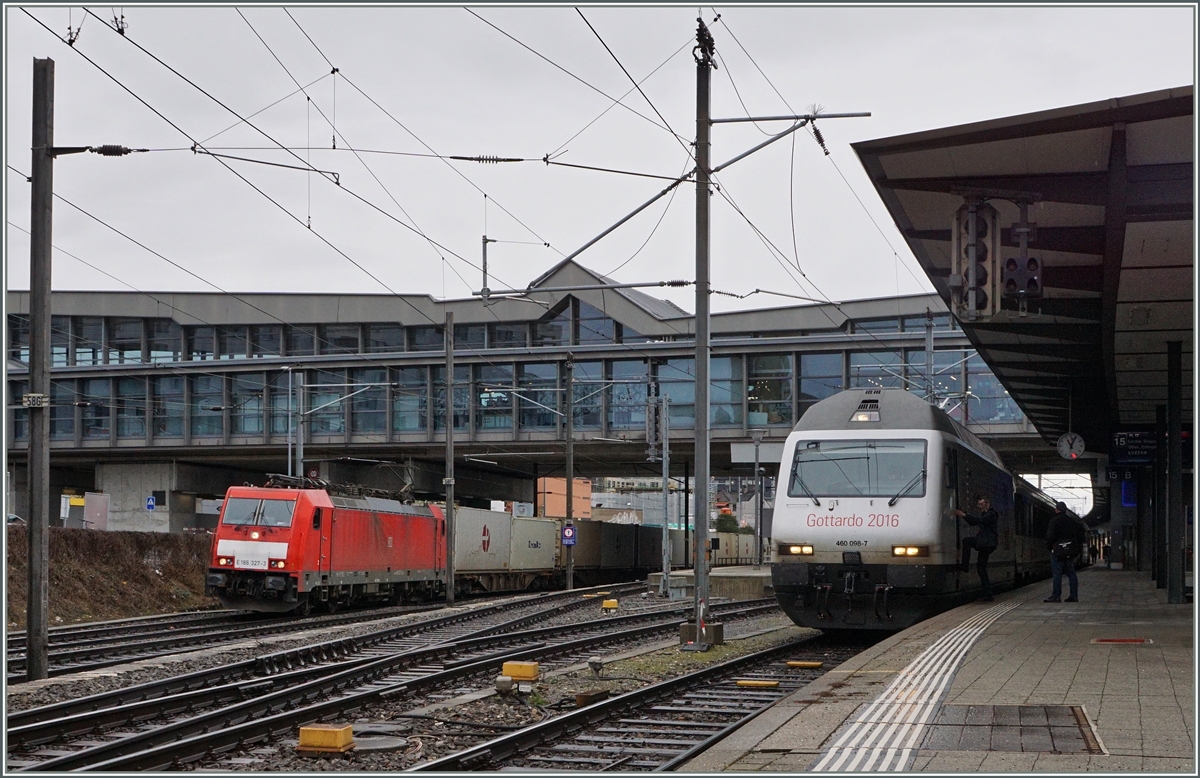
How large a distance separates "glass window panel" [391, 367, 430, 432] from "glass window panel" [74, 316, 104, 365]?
1375 centimetres

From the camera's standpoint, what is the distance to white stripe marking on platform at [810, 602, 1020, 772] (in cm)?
742

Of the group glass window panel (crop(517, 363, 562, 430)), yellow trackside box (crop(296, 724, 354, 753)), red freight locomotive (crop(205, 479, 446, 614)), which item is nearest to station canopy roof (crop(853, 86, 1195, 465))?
yellow trackside box (crop(296, 724, 354, 753))

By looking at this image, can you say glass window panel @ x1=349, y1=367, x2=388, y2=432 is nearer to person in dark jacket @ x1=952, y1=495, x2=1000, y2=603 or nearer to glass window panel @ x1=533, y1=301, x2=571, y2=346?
glass window panel @ x1=533, y1=301, x2=571, y2=346

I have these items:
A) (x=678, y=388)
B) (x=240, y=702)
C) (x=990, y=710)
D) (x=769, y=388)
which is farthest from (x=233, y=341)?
(x=990, y=710)

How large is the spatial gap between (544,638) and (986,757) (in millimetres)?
12578

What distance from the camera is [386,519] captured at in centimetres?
2978

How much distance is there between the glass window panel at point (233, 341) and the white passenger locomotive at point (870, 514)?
40.4 m

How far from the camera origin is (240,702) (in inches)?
477

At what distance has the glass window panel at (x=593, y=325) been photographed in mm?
51562

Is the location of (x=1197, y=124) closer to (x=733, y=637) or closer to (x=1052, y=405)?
(x=733, y=637)

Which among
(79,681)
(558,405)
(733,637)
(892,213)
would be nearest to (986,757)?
(892,213)

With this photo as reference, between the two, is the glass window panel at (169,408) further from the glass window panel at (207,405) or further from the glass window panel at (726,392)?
the glass window panel at (726,392)

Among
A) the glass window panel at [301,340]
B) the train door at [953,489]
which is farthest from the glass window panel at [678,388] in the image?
the train door at [953,489]

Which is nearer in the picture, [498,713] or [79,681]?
[498,713]
